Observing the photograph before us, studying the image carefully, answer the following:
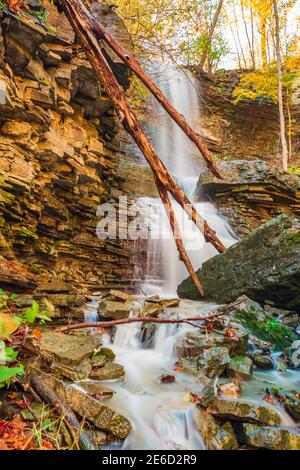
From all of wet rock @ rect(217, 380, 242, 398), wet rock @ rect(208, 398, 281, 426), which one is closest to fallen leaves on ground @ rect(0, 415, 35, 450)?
wet rock @ rect(208, 398, 281, 426)

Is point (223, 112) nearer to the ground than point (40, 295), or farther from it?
farther from it

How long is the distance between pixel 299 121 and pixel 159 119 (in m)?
9.09

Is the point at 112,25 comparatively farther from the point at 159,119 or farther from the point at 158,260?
the point at 159,119

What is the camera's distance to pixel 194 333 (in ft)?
12.6


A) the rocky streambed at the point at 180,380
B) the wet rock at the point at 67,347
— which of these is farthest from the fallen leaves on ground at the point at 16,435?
the wet rock at the point at 67,347

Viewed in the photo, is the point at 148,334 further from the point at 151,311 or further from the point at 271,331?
the point at 271,331

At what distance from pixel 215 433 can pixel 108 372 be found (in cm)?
121

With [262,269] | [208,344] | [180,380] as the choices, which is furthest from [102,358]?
[262,269]

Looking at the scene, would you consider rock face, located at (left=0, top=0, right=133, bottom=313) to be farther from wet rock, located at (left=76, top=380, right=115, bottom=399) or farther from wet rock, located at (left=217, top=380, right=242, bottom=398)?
wet rock, located at (left=217, top=380, right=242, bottom=398)

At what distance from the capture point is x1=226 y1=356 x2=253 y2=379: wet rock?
3.12 m

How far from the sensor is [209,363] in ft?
10.3

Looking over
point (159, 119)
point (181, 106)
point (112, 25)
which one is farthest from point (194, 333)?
point (181, 106)

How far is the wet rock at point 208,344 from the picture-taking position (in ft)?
11.4

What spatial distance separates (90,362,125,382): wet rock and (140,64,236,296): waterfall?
4373 millimetres
